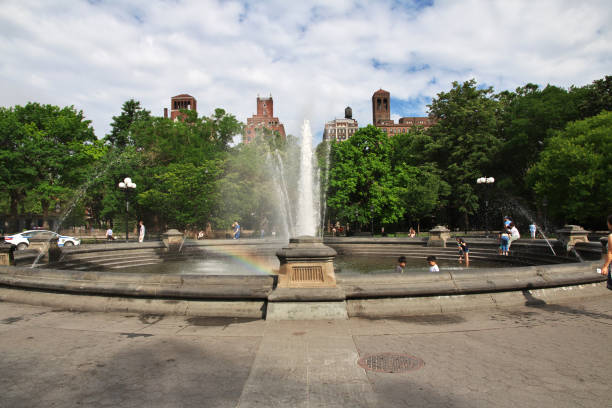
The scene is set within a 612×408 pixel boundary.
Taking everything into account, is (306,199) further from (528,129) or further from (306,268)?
(528,129)

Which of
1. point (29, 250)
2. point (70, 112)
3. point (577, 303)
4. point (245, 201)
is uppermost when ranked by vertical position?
point (70, 112)

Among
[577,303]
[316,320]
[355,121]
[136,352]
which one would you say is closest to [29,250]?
[136,352]

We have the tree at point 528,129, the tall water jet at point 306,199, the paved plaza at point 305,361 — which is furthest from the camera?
the tree at point 528,129

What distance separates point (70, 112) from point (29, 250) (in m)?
34.4

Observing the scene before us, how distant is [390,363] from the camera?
4066 mm

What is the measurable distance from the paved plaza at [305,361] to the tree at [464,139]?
37.9 meters

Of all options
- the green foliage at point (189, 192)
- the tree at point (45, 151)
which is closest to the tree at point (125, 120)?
the tree at point (45, 151)

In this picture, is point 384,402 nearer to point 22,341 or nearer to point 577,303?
point 22,341

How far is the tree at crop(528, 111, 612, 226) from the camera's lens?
30.3 metres

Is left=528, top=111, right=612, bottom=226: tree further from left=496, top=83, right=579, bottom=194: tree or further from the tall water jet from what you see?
the tall water jet

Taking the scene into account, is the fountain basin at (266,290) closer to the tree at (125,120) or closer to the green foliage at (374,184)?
the green foliage at (374,184)

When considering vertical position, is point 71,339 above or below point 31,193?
below

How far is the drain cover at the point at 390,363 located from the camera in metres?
3.90

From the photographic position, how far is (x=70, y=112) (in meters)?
40.9
